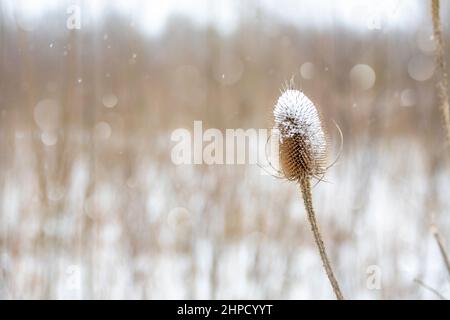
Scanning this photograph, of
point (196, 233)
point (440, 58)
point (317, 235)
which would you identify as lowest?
point (196, 233)

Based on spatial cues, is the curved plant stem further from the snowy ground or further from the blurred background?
the snowy ground

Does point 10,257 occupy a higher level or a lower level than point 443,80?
lower

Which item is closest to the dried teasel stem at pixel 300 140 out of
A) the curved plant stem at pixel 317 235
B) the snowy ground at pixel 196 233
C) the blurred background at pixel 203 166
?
the curved plant stem at pixel 317 235

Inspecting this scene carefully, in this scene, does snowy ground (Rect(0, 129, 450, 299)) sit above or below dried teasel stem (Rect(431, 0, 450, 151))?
below

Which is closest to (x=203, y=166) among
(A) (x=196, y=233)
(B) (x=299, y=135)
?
(A) (x=196, y=233)

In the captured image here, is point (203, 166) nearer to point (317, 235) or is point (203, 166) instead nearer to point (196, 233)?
point (196, 233)

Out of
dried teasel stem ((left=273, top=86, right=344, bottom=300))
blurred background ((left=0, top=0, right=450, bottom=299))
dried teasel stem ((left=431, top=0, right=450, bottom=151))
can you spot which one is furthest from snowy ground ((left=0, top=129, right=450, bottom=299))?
dried teasel stem ((left=431, top=0, right=450, bottom=151))
